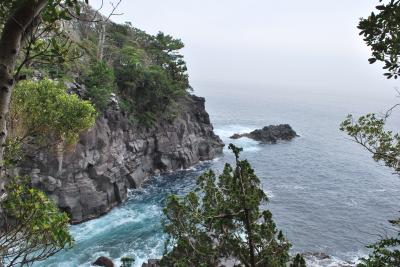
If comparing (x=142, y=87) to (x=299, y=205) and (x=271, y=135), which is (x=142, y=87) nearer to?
(x=299, y=205)

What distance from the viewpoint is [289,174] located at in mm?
67375

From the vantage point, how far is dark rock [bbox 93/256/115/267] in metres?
32.1

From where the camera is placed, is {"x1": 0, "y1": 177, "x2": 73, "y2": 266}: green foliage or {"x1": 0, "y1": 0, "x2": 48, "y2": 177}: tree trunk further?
{"x1": 0, "y1": 177, "x2": 73, "y2": 266}: green foliage

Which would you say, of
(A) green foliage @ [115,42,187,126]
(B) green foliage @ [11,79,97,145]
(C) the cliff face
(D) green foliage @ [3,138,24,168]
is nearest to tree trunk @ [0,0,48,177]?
(D) green foliage @ [3,138,24,168]

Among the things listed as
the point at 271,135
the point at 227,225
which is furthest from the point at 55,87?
the point at 271,135

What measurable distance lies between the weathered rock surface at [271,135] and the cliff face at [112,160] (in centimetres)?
2533

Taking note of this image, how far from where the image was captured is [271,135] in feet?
319

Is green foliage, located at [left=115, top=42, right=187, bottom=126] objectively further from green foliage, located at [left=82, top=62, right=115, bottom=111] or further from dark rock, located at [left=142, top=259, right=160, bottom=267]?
dark rock, located at [left=142, top=259, right=160, bottom=267]

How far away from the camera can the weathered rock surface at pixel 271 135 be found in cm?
9594

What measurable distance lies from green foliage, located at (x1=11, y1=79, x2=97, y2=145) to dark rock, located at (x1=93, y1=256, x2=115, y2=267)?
16642mm

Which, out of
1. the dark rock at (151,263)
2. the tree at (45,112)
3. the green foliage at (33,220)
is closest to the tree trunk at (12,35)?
the green foliage at (33,220)

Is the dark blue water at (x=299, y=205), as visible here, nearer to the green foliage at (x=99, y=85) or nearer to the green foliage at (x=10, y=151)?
the green foliage at (x=99, y=85)

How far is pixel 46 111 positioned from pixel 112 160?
30655 millimetres

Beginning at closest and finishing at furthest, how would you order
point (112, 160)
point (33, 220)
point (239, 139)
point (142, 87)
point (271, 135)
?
1. point (33, 220)
2. point (112, 160)
3. point (142, 87)
4. point (239, 139)
5. point (271, 135)
